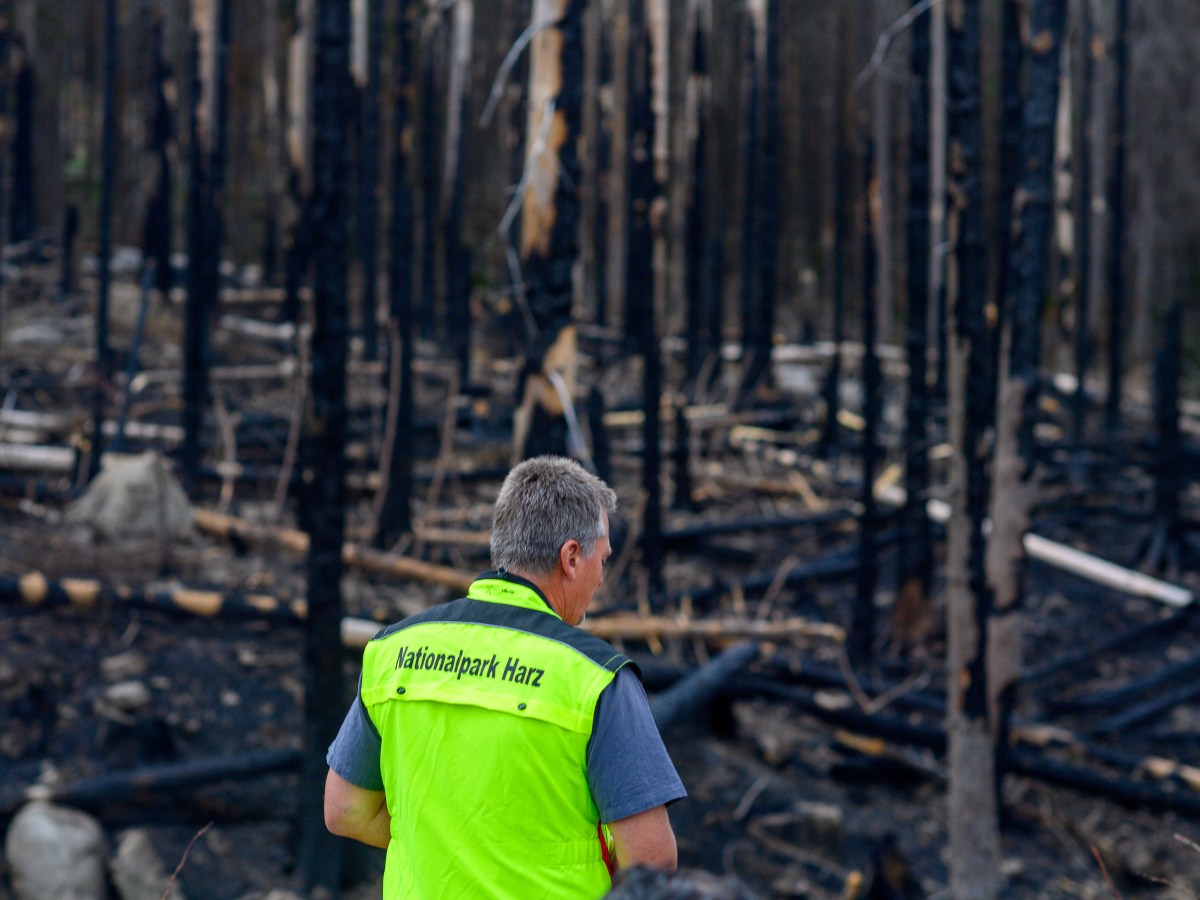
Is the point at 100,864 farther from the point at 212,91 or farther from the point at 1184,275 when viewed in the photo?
the point at 1184,275

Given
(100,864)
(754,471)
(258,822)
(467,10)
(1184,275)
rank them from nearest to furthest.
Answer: (100,864) < (258,822) < (754,471) < (467,10) < (1184,275)

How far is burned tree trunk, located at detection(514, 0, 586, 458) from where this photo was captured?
6.80 m

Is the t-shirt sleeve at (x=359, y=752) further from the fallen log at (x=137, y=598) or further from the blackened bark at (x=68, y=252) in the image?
the blackened bark at (x=68, y=252)

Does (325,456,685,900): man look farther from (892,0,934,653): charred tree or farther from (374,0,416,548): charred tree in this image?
(374,0,416,548): charred tree

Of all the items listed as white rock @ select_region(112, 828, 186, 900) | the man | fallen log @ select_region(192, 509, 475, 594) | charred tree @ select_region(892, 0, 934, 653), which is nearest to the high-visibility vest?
the man

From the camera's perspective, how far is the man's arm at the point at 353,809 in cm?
233

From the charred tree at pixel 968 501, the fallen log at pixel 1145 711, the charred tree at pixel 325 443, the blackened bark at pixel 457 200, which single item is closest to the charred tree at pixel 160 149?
the blackened bark at pixel 457 200

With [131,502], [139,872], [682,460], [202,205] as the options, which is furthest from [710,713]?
[202,205]

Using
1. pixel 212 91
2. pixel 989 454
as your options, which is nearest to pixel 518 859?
pixel 989 454

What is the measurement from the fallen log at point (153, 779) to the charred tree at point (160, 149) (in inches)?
435

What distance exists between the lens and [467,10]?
1666 cm

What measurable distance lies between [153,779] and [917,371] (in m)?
5.84

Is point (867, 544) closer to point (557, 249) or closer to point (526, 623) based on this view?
point (557, 249)

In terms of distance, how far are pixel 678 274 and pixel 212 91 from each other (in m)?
20.6
